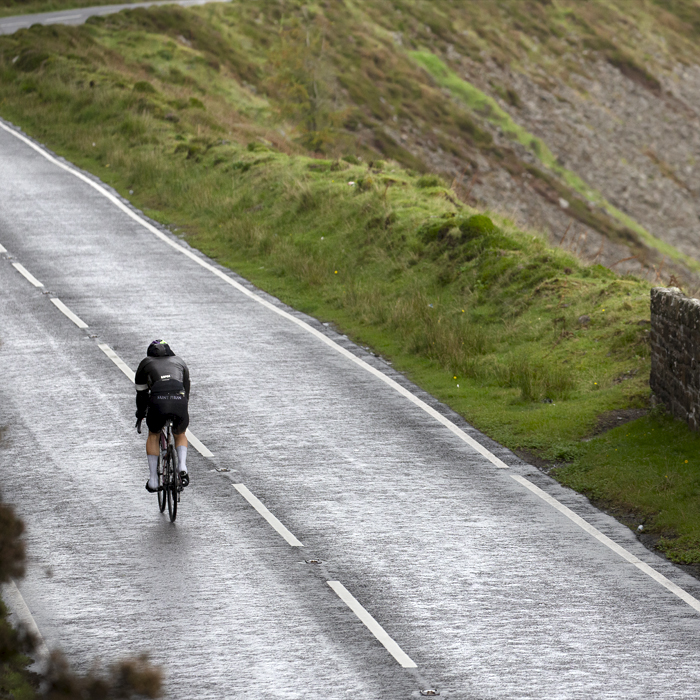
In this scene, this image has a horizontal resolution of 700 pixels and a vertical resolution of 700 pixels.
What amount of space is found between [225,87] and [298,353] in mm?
30931

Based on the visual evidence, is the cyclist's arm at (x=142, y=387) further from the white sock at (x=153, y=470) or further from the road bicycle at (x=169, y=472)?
the white sock at (x=153, y=470)

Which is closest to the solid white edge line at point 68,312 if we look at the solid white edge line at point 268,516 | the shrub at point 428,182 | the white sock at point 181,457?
the solid white edge line at point 268,516

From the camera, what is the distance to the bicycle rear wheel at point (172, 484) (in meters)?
10.7

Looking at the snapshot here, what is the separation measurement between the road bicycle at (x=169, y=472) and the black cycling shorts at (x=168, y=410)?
0.36 feet

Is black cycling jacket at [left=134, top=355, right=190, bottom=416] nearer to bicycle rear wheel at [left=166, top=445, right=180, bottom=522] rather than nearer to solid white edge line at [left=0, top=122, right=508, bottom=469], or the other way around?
bicycle rear wheel at [left=166, top=445, right=180, bottom=522]

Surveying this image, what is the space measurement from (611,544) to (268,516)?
11.9 feet

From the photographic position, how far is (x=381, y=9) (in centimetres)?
6888

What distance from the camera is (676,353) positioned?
13.1 metres

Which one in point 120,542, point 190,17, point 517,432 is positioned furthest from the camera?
point 190,17

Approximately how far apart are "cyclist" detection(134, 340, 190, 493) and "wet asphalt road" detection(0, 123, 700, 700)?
658 millimetres

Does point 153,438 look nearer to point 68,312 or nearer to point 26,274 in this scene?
point 68,312

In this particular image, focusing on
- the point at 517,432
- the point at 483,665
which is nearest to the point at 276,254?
the point at 517,432

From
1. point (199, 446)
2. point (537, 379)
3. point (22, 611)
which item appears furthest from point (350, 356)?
point (22, 611)

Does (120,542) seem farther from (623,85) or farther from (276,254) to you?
(623,85)
